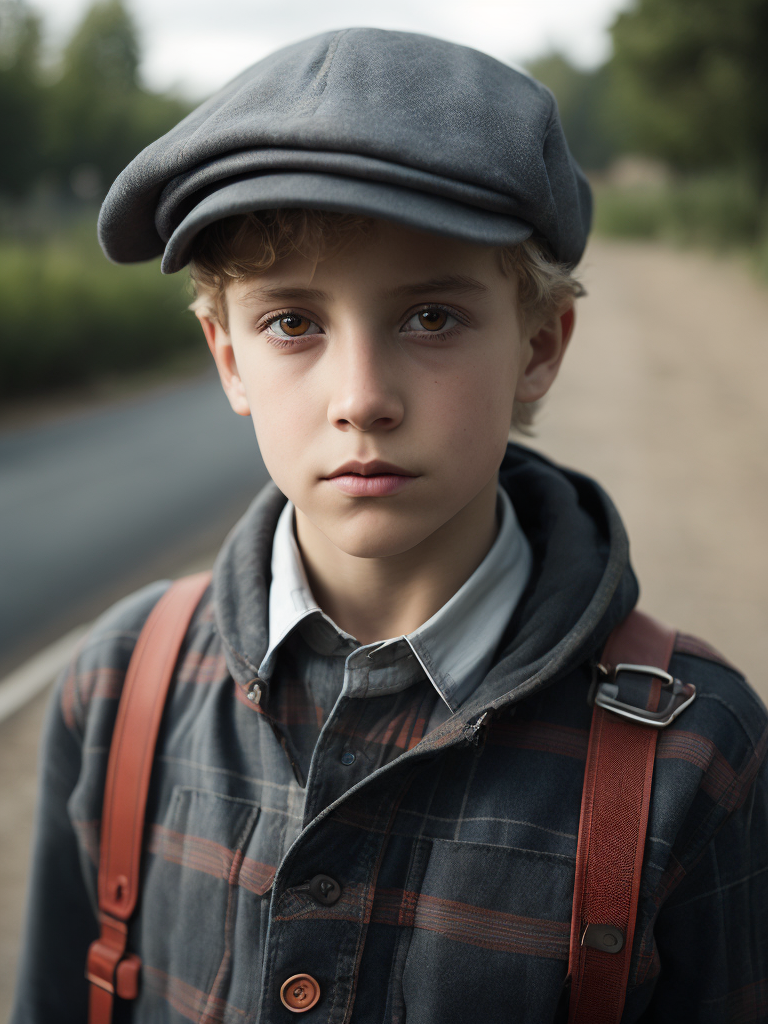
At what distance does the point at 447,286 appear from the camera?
1.32 metres

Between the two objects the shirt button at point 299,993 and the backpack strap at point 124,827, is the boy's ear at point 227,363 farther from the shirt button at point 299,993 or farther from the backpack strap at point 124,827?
the shirt button at point 299,993

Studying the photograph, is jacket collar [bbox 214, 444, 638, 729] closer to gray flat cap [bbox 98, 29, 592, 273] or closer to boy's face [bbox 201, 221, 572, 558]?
boy's face [bbox 201, 221, 572, 558]

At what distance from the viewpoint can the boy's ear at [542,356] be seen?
5.18ft

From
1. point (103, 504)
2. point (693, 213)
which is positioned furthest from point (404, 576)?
point (693, 213)

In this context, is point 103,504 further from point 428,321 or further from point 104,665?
point 428,321

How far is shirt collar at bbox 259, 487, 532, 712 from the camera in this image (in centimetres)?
146

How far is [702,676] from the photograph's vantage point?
1.50 m

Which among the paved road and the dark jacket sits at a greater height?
the paved road

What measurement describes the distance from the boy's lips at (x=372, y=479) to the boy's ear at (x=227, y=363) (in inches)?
13.6

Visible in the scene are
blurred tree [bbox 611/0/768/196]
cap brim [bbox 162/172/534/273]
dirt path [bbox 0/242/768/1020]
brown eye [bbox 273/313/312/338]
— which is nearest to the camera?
cap brim [bbox 162/172/534/273]

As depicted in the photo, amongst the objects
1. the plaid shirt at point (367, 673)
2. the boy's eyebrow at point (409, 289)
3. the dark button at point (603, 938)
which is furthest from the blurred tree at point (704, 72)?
the dark button at point (603, 938)

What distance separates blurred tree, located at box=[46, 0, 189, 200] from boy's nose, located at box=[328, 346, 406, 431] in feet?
70.5

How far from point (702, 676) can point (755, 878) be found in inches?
12.8

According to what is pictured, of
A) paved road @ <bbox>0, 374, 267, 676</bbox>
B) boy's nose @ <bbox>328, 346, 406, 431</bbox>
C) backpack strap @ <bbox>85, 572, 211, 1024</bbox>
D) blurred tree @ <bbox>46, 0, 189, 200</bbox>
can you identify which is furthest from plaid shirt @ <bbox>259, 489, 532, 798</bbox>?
blurred tree @ <bbox>46, 0, 189, 200</bbox>
